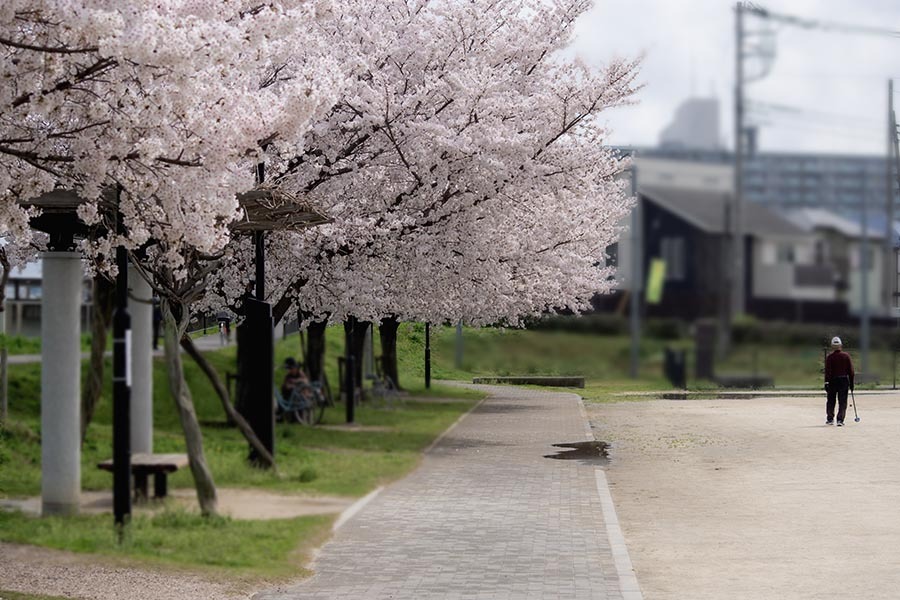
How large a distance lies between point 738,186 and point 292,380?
1187 centimetres

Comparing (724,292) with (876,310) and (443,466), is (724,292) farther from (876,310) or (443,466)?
(443,466)

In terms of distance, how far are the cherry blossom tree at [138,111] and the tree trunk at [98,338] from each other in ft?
3.93

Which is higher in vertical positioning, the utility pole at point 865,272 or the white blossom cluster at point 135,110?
the white blossom cluster at point 135,110

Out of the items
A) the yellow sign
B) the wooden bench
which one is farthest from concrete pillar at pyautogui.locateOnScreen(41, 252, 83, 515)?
the yellow sign

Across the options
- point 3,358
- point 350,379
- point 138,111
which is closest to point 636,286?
point 138,111

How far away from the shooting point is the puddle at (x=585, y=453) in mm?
15094

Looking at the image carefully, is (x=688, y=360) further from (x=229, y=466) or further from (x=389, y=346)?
(x=389, y=346)

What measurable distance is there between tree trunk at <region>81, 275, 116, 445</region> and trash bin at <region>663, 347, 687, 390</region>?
7.70 meters

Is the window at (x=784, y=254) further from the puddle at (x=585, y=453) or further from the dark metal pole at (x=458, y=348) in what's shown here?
the puddle at (x=585, y=453)

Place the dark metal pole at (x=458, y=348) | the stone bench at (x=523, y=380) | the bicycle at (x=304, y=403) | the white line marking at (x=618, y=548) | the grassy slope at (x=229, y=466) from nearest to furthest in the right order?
the white line marking at (x=618, y=548), the grassy slope at (x=229, y=466), the stone bench at (x=523, y=380), the dark metal pole at (x=458, y=348), the bicycle at (x=304, y=403)

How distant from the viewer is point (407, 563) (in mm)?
8562

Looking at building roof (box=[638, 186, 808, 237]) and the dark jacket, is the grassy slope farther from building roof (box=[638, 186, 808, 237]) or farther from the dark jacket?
building roof (box=[638, 186, 808, 237])

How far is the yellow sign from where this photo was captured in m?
2.53

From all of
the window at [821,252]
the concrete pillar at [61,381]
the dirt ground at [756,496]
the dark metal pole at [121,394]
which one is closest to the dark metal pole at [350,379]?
the dirt ground at [756,496]
